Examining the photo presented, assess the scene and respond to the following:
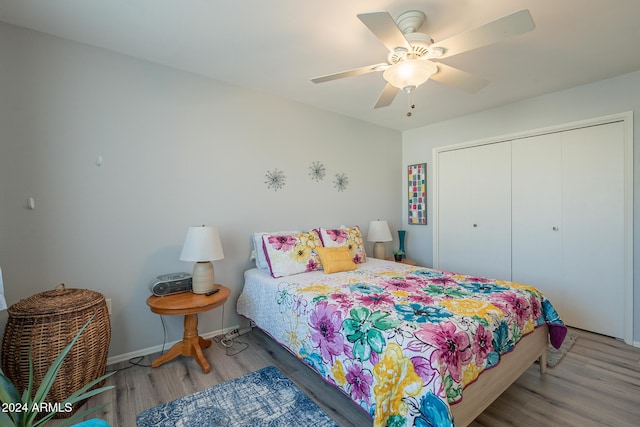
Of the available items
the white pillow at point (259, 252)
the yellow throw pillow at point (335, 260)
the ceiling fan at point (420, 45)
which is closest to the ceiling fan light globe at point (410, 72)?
the ceiling fan at point (420, 45)

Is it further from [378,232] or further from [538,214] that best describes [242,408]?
[538,214]

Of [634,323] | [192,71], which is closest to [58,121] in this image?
[192,71]

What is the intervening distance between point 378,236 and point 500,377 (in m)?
2.21

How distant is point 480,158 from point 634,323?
213cm

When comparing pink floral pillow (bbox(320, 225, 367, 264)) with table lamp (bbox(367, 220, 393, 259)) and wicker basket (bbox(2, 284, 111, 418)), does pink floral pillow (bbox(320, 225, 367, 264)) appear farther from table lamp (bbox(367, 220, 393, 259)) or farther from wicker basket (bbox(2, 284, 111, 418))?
wicker basket (bbox(2, 284, 111, 418))

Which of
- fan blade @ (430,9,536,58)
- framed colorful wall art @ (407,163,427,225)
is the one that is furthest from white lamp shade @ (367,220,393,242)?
fan blade @ (430,9,536,58)

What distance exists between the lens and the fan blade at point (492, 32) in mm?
1349

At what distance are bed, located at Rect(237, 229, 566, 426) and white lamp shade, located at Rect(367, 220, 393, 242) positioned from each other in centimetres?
118

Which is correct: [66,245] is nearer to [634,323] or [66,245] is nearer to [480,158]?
[480,158]

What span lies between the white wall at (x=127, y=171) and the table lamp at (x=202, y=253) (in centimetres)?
31

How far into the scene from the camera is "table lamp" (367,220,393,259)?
383cm

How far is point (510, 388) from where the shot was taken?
2051mm

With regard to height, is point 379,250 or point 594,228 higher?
point 594,228

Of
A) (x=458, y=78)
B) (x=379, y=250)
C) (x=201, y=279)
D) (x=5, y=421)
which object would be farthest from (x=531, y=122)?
(x=5, y=421)
